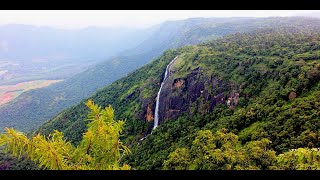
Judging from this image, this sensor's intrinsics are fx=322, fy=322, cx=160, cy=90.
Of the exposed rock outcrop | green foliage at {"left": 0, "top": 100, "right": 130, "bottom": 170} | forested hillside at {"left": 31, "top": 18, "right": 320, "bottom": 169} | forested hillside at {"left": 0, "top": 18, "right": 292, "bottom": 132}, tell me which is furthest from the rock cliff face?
forested hillside at {"left": 0, "top": 18, "right": 292, "bottom": 132}

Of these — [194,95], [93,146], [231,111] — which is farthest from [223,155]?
[194,95]

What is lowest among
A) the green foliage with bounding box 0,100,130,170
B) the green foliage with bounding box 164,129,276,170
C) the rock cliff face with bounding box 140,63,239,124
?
the rock cliff face with bounding box 140,63,239,124

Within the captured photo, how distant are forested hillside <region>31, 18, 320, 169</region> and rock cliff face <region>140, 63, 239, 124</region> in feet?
0.45

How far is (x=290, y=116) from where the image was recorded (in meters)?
27.2

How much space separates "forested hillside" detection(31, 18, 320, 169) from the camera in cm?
2256

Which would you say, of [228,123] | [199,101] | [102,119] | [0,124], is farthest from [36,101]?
[102,119]

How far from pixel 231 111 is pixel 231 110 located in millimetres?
247

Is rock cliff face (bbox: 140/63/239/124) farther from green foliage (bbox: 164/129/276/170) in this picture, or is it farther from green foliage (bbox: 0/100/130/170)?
green foliage (bbox: 0/100/130/170)

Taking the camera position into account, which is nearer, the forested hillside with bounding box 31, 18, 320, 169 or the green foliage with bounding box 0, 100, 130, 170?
the green foliage with bounding box 0, 100, 130, 170

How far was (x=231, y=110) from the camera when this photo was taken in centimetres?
3816

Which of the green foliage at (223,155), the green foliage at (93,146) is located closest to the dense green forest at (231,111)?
the green foliage at (223,155)

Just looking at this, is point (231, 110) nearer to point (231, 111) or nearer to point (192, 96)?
point (231, 111)
